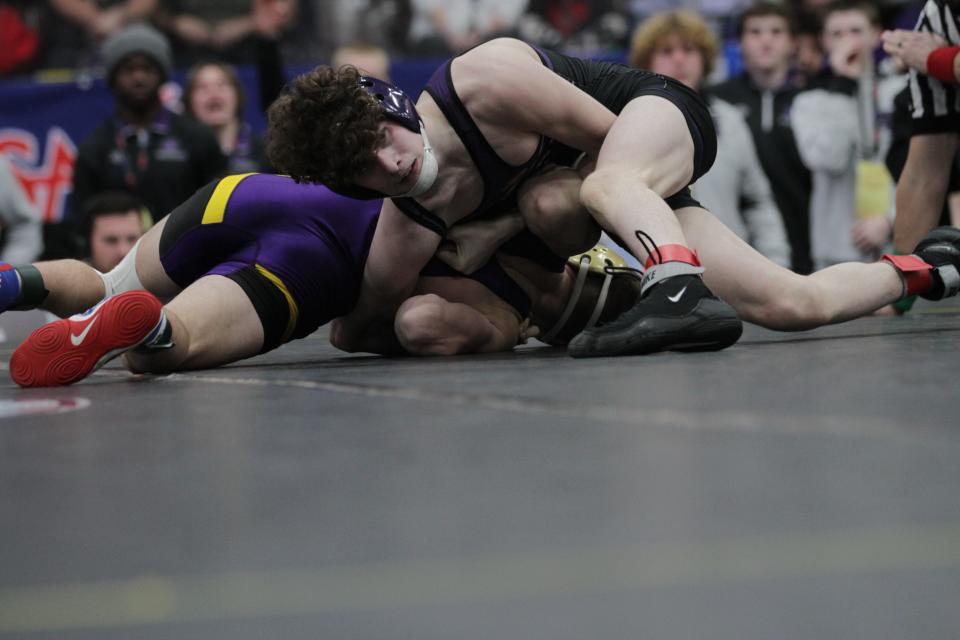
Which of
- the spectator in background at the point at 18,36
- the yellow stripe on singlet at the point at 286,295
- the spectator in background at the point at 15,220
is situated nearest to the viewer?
the yellow stripe on singlet at the point at 286,295

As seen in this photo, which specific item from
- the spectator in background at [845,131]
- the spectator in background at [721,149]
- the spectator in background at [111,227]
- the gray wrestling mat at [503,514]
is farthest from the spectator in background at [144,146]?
the gray wrestling mat at [503,514]

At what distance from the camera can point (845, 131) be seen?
5.21 m

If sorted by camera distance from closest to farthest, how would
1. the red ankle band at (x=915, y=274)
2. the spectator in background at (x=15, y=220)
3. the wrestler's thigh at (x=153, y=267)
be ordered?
the red ankle band at (x=915, y=274) → the wrestler's thigh at (x=153, y=267) → the spectator in background at (x=15, y=220)

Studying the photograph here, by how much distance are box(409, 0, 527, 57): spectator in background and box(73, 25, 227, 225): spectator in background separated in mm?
1418

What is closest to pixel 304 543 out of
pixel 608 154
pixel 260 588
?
pixel 260 588

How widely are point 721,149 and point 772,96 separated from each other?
1.40ft

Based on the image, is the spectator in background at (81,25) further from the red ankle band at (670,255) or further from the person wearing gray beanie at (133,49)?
the red ankle band at (670,255)

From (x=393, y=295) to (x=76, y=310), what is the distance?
0.62 metres

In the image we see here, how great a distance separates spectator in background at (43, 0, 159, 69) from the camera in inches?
249

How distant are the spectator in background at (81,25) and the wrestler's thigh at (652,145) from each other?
168 inches

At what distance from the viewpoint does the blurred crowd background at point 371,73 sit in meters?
4.96

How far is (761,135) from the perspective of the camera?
5246 mm

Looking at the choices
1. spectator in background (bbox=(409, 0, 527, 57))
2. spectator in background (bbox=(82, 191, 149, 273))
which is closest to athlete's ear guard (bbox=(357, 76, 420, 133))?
spectator in background (bbox=(82, 191, 149, 273))

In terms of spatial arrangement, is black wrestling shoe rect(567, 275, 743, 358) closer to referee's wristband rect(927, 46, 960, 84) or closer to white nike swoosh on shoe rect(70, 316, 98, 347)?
white nike swoosh on shoe rect(70, 316, 98, 347)
